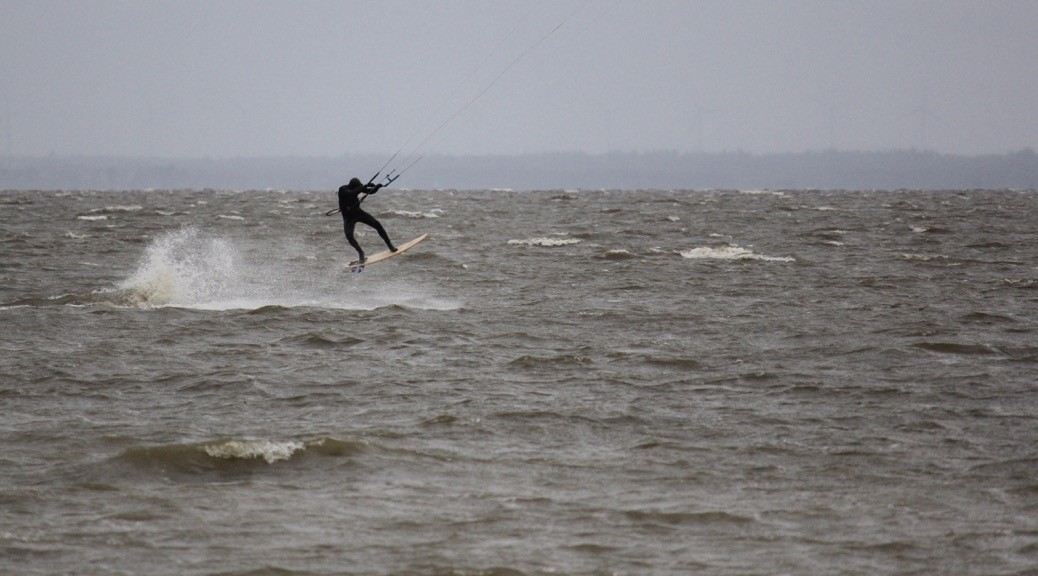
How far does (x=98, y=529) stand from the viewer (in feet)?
32.7

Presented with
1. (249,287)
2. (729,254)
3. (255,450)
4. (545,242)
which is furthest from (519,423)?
(545,242)

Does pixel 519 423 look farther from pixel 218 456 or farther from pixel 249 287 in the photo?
pixel 249 287

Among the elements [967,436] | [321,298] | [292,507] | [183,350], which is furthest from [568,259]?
[292,507]

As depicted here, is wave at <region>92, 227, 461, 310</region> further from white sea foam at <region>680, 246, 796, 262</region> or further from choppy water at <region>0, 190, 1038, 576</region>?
white sea foam at <region>680, 246, 796, 262</region>

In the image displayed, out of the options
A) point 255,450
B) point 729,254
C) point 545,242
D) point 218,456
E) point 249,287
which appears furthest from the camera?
point 545,242

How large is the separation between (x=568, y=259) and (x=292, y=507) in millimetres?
24779

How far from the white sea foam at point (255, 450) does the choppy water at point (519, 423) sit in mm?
44

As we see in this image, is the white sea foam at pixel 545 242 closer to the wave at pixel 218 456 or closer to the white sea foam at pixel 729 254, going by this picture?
the white sea foam at pixel 729 254

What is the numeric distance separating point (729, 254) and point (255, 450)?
84.1 ft

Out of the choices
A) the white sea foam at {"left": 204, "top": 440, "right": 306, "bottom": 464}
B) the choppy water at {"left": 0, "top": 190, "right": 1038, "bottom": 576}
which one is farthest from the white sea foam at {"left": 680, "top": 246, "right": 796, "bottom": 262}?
the white sea foam at {"left": 204, "top": 440, "right": 306, "bottom": 464}

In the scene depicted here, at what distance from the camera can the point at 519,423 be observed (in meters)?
13.7

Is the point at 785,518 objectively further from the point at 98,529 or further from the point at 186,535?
the point at 98,529

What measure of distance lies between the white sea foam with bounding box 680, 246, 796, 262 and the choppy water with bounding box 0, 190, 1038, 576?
4.60 metres

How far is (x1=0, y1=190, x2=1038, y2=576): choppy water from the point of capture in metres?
9.68
